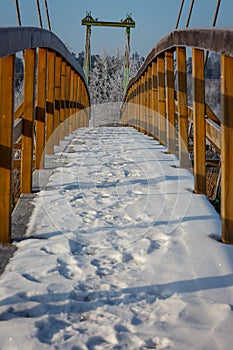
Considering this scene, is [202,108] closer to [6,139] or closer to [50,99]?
[6,139]

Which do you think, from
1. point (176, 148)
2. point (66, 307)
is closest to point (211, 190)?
point (176, 148)

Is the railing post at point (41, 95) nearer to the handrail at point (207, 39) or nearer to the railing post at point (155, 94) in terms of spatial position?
the handrail at point (207, 39)

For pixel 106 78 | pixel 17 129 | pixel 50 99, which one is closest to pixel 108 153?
pixel 50 99

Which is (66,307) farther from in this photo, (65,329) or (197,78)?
(197,78)

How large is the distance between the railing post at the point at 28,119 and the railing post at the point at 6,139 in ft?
2.42

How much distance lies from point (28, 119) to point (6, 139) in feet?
2.59

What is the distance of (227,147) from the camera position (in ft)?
7.06

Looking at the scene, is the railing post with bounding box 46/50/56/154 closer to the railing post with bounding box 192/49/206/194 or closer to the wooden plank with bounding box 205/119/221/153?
the railing post with bounding box 192/49/206/194

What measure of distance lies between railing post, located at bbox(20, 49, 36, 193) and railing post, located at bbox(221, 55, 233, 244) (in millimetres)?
1407

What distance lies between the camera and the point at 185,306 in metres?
1.66

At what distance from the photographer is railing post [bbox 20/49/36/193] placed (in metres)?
3.02

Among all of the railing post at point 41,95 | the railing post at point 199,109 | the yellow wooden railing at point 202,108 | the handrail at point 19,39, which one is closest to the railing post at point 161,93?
the yellow wooden railing at point 202,108

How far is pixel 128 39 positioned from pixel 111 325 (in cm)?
2199

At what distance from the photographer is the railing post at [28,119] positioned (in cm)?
302
